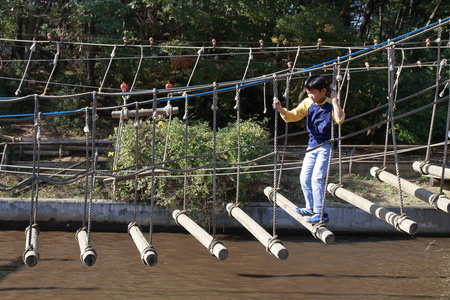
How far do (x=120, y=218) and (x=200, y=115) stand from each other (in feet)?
21.0

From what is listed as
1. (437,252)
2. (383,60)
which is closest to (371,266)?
(437,252)

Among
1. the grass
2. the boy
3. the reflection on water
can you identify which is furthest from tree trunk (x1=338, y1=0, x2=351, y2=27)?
the boy

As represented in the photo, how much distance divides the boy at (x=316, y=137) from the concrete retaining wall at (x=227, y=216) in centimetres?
543

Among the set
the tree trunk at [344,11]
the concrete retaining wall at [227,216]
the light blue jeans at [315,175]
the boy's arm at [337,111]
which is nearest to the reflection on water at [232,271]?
the concrete retaining wall at [227,216]

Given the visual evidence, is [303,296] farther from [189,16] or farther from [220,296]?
[189,16]

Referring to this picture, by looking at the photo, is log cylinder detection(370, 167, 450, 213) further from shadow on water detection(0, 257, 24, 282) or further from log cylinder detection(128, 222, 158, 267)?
shadow on water detection(0, 257, 24, 282)

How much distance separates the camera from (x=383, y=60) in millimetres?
14422

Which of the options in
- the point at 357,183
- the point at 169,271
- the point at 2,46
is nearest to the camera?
the point at 169,271

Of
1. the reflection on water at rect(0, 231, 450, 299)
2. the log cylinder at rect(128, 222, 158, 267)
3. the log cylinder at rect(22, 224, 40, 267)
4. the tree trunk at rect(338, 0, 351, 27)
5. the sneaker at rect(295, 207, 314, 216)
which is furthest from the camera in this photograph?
the tree trunk at rect(338, 0, 351, 27)

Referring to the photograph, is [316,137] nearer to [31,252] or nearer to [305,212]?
[305,212]

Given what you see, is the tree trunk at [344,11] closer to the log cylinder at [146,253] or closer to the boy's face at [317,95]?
the boy's face at [317,95]

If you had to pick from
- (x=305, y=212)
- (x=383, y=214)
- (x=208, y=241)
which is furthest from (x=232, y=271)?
(x=383, y=214)

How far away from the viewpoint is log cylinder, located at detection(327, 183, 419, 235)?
4188 millimetres

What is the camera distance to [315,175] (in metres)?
4.70
